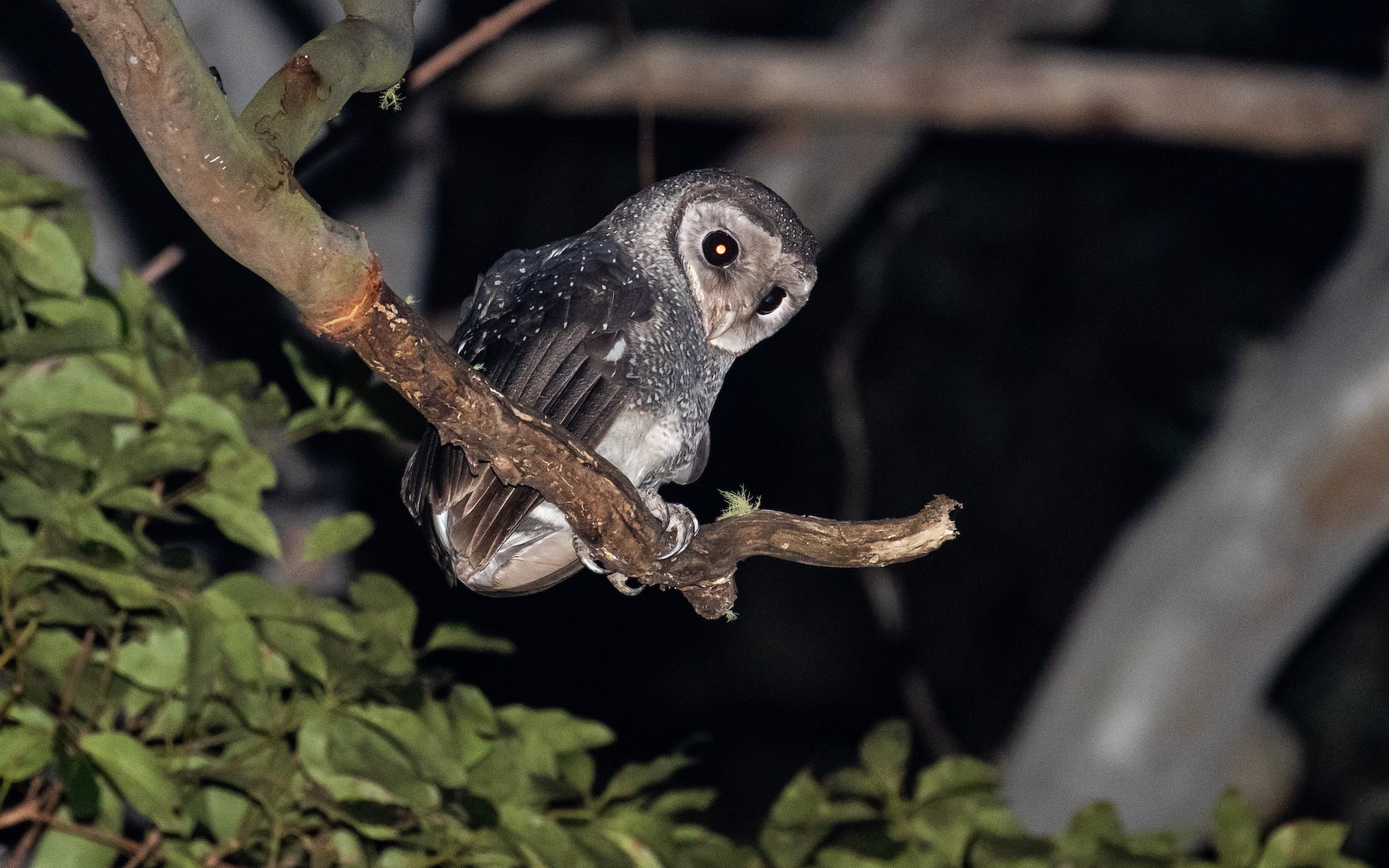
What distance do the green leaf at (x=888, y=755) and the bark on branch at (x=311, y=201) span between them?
1.76 ft

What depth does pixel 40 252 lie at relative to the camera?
1.97 m

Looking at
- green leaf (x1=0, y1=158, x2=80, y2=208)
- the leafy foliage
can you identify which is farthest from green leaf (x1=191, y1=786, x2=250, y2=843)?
green leaf (x1=0, y1=158, x2=80, y2=208)

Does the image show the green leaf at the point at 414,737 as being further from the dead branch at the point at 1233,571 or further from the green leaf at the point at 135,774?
the dead branch at the point at 1233,571

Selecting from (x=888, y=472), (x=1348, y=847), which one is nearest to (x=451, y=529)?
(x=1348, y=847)

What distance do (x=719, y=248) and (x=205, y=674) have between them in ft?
3.86

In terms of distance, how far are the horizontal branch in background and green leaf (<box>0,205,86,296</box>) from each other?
3377 mm

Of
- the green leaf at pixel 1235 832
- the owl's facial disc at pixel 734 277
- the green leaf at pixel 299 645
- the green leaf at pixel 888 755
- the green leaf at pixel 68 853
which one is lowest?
the green leaf at pixel 68 853

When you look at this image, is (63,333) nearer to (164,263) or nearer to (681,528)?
(164,263)

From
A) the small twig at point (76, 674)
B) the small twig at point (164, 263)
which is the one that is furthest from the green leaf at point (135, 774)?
the small twig at point (164, 263)

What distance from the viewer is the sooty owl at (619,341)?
217cm

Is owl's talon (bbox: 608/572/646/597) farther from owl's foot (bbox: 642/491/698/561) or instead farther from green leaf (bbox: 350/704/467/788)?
green leaf (bbox: 350/704/467/788)

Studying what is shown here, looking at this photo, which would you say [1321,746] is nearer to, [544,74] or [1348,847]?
[1348,847]

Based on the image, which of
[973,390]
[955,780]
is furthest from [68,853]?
[973,390]

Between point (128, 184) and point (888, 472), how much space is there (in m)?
7.77
